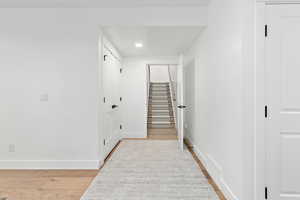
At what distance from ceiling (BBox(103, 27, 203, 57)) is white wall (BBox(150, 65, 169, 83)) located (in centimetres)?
505

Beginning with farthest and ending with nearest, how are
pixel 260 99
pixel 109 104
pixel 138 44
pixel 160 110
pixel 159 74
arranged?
pixel 159 74 → pixel 160 110 → pixel 138 44 → pixel 109 104 → pixel 260 99

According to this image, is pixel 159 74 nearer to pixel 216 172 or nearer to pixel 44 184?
pixel 216 172

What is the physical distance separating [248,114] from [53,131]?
276 cm

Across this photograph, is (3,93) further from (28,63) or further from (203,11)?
(203,11)

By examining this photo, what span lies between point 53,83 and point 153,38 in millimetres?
1996

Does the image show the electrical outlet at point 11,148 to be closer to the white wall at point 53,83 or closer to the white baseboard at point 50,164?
the white wall at point 53,83

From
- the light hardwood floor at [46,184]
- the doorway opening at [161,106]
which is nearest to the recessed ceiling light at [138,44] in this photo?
the doorway opening at [161,106]

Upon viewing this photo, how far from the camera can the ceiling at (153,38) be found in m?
3.41

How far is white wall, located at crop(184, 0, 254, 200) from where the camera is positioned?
189 centimetres

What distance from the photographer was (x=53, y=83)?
3.14 meters

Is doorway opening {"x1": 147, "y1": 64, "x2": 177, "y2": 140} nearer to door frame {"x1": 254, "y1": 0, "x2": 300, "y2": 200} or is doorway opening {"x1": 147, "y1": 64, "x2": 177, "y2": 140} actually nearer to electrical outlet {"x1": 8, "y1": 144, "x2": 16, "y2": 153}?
electrical outlet {"x1": 8, "y1": 144, "x2": 16, "y2": 153}

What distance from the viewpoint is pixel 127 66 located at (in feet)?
18.0

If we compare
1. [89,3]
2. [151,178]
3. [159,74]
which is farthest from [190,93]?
[159,74]

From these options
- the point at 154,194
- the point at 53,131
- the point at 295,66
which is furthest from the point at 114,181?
the point at 295,66
